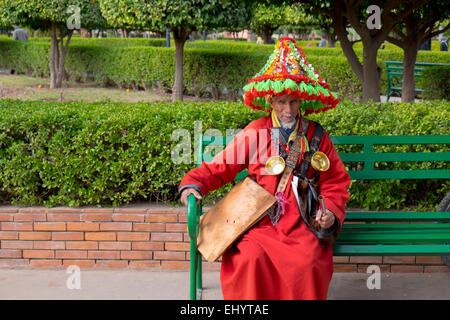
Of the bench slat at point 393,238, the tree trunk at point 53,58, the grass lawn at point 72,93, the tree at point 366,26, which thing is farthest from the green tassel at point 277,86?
the tree trunk at point 53,58

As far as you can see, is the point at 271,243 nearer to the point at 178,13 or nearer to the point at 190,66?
the point at 178,13

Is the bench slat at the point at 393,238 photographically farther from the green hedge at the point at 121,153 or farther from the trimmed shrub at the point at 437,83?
the trimmed shrub at the point at 437,83

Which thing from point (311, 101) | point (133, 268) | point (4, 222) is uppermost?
point (311, 101)

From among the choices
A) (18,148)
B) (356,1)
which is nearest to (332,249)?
(18,148)

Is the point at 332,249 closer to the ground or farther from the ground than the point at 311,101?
closer to the ground

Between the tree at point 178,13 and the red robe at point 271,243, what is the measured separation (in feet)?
26.2

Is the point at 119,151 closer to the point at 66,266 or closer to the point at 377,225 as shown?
the point at 66,266

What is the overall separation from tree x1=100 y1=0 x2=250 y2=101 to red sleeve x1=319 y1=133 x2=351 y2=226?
7964 millimetres

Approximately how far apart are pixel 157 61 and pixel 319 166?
13.3 metres

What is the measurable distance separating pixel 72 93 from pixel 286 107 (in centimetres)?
1393

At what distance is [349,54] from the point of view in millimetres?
8570

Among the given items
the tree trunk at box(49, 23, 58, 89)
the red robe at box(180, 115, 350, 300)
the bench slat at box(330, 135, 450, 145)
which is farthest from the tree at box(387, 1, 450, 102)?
the tree trunk at box(49, 23, 58, 89)

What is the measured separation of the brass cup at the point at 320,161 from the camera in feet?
10.9

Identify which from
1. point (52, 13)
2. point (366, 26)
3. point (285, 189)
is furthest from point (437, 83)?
point (285, 189)
